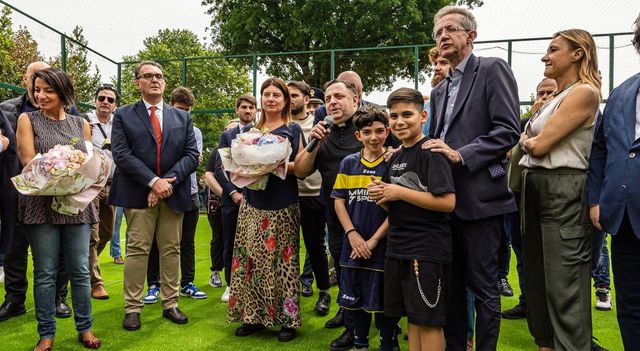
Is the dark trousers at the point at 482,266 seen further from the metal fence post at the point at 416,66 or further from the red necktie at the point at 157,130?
the metal fence post at the point at 416,66

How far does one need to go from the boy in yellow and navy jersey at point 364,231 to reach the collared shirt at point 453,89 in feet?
1.68

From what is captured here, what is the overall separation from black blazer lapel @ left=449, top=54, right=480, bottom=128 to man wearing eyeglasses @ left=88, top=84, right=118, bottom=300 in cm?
365

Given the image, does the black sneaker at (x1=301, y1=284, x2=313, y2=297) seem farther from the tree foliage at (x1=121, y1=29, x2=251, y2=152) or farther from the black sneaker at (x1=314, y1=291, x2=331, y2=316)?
the tree foliage at (x1=121, y1=29, x2=251, y2=152)

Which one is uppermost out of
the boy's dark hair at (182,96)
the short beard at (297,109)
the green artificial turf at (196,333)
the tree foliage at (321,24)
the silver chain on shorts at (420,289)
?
the tree foliage at (321,24)

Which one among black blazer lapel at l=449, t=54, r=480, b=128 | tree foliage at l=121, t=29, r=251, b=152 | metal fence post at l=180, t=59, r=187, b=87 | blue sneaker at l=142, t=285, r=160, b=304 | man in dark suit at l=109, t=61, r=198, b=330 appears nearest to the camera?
black blazer lapel at l=449, t=54, r=480, b=128

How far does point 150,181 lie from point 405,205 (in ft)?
7.12

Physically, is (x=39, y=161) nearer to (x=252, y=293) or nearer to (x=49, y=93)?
(x=49, y=93)

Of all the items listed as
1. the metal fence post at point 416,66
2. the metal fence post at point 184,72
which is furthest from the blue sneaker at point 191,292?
the metal fence post at point 184,72

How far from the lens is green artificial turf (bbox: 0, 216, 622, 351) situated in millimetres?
3639

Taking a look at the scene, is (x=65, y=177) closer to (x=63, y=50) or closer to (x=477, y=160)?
(x=477, y=160)

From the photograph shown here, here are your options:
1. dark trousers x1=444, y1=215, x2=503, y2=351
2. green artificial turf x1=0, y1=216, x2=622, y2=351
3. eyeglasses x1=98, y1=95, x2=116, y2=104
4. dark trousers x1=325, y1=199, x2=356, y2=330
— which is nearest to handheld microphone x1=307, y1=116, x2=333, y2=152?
dark trousers x1=325, y1=199, x2=356, y2=330

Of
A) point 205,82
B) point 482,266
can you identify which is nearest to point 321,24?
point 205,82

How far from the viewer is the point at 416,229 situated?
2.74 m

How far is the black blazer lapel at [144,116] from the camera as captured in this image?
4.14 meters
